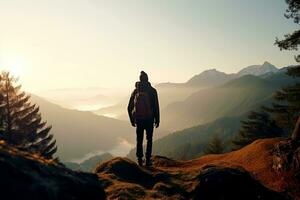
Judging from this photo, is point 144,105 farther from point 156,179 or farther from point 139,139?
point 156,179

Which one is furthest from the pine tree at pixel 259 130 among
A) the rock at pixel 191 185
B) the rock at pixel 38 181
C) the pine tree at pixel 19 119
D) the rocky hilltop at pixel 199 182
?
the rock at pixel 38 181

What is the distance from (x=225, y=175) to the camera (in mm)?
10391

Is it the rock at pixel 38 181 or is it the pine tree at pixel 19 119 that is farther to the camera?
the pine tree at pixel 19 119

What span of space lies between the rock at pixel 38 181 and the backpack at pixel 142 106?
8202 millimetres

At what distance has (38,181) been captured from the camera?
5914 millimetres

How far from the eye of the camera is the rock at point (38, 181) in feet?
18.3

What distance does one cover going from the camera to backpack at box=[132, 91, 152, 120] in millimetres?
15336

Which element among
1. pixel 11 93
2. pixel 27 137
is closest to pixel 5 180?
pixel 11 93

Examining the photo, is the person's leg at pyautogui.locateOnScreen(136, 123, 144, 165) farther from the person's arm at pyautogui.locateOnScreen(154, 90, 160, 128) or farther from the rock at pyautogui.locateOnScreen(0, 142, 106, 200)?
the rock at pyautogui.locateOnScreen(0, 142, 106, 200)

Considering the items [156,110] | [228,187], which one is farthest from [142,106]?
[228,187]

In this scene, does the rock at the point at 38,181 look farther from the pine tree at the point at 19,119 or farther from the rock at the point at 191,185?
the pine tree at the point at 19,119

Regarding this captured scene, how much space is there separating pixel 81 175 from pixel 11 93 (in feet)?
129

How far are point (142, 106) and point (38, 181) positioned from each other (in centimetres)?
966

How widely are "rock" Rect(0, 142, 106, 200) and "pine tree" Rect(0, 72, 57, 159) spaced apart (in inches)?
1367
